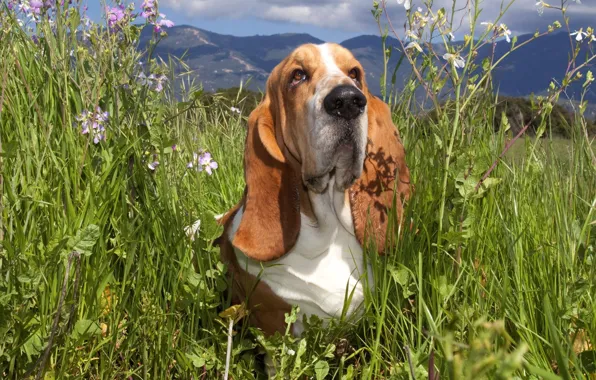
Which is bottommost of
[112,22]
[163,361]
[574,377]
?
[163,361]

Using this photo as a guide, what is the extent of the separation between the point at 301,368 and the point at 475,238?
2.76 ft

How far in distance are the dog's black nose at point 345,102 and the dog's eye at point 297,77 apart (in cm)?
31

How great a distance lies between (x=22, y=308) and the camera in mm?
1974

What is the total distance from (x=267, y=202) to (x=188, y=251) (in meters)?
0.38

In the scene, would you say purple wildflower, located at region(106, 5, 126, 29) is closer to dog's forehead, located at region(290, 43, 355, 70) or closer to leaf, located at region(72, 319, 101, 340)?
dog's forehead, located at region(290, 43, 355, 70)

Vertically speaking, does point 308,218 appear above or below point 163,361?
above

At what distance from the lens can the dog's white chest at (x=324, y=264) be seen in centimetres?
253

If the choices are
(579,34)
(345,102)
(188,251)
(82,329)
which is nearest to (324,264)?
(188,251)

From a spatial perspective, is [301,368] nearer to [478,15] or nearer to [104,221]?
[104,221]

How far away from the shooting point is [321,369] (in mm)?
2223

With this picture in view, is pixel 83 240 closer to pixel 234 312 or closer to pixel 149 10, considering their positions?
pixel 234 312

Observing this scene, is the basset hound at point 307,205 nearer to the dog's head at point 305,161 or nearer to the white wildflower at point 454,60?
the dog's head at point 305,161

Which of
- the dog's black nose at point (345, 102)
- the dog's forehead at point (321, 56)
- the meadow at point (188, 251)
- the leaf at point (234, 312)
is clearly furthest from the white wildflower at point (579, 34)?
A: the leaf at point (234, 312)

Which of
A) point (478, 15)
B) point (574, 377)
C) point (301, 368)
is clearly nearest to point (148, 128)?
point (301, 368)
